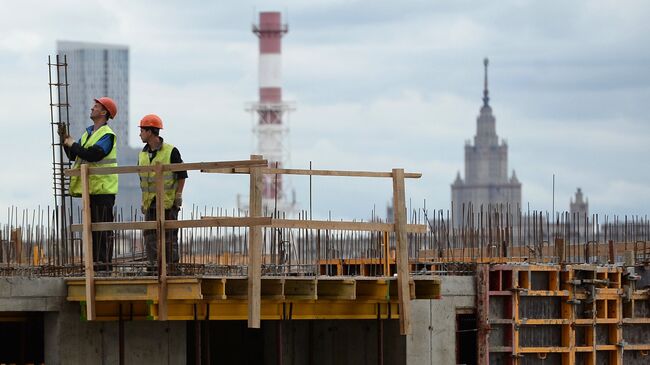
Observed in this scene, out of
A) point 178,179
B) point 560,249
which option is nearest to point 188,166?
point 178,179

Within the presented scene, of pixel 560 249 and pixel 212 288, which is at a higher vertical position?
pixel 560 249

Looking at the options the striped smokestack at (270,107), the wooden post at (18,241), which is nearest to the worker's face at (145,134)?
the wooden post at (18,241)

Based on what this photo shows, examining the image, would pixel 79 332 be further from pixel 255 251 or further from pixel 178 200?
pixel 255 251

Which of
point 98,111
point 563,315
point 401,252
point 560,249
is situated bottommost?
point 563,315

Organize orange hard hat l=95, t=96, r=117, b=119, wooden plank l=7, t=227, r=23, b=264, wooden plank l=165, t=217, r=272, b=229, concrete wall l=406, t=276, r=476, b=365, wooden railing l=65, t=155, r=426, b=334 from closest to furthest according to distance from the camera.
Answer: wooden plank l=165, t=217, r=272, b=229, wooden railing l=65, t=155, r=426, b=334, orange hard hat l=95, t=96, r=117, b=119, wooden plank l=7, t=227, r=23, b=264, concrete wall l=406, t=276, r=476, b=365

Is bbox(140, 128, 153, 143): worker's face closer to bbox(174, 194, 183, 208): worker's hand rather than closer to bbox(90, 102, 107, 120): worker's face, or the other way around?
bbox(90, 102, 107, 120): worker's face

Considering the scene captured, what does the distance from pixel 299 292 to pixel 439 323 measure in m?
3.19

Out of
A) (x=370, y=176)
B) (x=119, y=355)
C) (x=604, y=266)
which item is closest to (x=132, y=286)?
(x=119, y=355)

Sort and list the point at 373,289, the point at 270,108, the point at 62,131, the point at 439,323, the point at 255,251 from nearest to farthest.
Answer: the point at 255,251 < the point at 62,131 < the point at 373,289 < the point at 439,323 < the point at 270,108

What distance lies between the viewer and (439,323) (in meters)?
24.5

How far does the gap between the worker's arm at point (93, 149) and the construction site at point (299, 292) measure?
267 mm

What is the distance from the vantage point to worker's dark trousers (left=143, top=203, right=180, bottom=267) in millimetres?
21391

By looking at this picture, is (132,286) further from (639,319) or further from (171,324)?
(639,319)

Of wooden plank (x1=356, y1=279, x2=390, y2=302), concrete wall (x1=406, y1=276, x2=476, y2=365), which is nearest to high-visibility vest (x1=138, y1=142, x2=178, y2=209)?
wooden plank (x1=356, y1=279, x2=390, y2=302)
